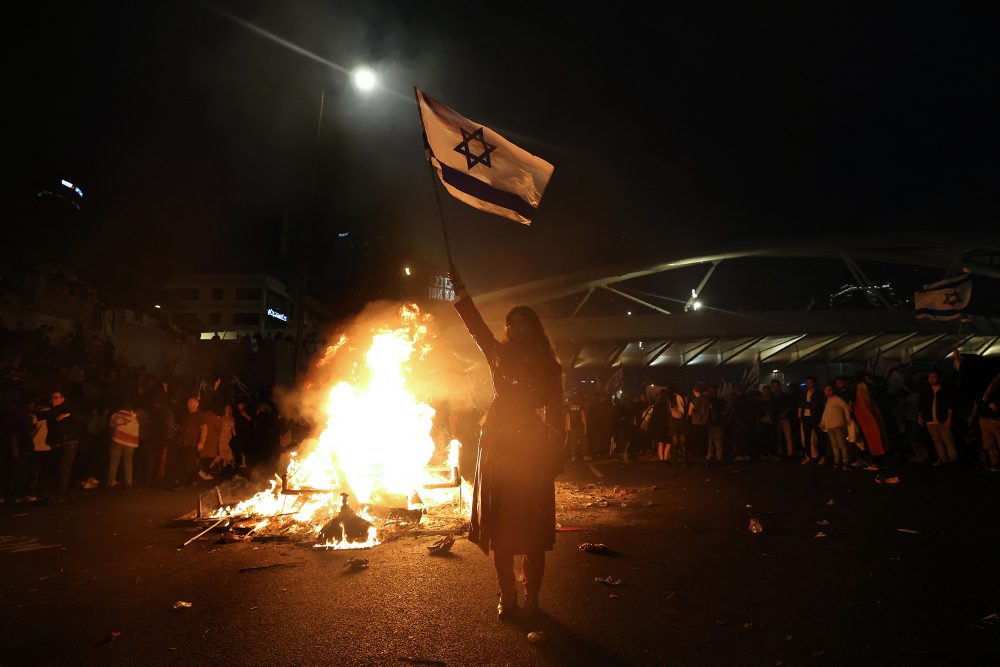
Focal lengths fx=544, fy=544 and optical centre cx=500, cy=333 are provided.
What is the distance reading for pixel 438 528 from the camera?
291 inches

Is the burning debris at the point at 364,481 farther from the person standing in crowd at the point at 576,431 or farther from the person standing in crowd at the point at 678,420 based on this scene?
the person standing in crowd at the point at 678,420

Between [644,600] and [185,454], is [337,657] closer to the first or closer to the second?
[644,600]

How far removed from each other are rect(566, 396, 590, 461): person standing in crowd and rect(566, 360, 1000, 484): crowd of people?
0.10 feet

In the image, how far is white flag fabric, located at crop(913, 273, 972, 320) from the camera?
15953 millimetres

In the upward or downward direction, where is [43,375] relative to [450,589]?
upward

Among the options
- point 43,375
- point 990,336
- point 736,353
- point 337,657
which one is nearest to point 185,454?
point 43,375

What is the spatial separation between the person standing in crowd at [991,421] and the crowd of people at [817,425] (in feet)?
0.06

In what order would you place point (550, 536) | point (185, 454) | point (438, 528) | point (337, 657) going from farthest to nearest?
1. point (185, 454)
2. point (438, 528)
3. point (550, 536)
4. point (337, 657)

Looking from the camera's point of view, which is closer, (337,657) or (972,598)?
(337,657)

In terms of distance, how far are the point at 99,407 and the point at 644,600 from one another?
12642mm

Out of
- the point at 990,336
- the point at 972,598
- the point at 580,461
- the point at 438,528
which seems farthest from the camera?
the point at 990,336

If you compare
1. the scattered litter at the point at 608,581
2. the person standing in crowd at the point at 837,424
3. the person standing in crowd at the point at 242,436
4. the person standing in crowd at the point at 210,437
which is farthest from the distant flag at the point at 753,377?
the person standing in crowd at the point at 210,437

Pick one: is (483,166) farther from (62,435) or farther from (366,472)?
(62,435)

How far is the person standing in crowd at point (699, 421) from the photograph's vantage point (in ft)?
47.8
